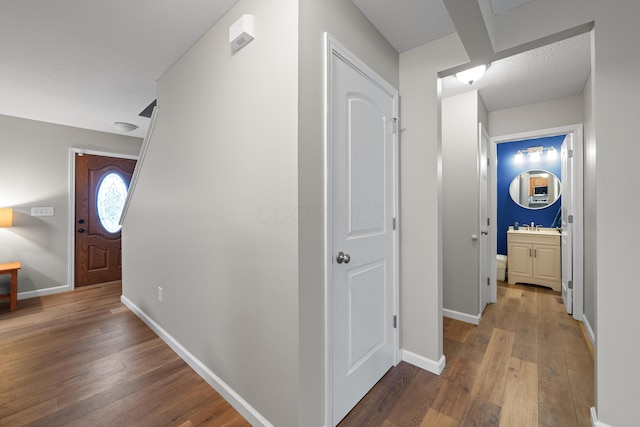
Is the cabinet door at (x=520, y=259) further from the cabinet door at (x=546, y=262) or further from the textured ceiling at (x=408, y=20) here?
the textured ceiling at (x=408, y=20)

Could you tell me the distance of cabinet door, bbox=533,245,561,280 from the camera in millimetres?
3805

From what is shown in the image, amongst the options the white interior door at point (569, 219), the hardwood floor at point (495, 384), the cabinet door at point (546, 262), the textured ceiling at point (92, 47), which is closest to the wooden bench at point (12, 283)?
the textured ceiling at point (92, 47)

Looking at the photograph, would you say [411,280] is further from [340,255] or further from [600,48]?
[600,48]

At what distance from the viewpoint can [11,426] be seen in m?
1.46

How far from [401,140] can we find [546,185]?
379 cm

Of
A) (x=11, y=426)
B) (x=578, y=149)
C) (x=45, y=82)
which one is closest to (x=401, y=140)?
(x=578, y=149)

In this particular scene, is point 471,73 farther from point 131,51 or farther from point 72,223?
point 72,223

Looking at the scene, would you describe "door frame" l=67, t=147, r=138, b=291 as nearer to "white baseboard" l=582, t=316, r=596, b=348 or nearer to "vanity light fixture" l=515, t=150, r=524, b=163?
"white baseboard" l=582, t=316, r=596, b=348

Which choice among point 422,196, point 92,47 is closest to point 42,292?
point 92,47

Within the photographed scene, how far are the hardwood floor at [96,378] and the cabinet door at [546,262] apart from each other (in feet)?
14.5

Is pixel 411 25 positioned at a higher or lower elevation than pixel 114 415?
higher

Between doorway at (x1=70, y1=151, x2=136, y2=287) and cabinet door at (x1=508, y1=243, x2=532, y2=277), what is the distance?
6267 millimetres

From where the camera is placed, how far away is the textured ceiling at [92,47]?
1650mm

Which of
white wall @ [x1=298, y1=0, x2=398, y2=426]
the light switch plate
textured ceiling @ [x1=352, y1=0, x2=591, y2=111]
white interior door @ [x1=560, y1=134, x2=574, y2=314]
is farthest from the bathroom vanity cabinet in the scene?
the light switch plate
